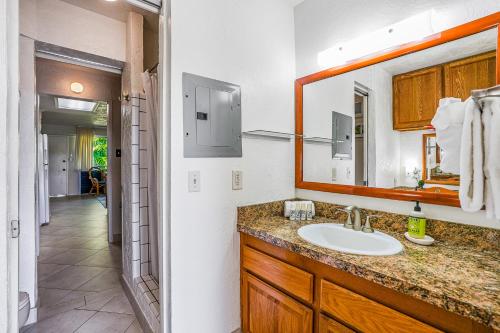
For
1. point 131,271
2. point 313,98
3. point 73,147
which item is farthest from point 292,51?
point 73,147

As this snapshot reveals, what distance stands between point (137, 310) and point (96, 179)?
8279mm

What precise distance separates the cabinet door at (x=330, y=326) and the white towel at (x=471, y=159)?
643 mm

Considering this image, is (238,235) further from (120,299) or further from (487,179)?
(120,299)

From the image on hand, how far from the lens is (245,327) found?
1.47 meters

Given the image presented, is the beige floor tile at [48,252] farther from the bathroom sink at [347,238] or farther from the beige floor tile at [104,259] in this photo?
the bathroom sink at [347,238]

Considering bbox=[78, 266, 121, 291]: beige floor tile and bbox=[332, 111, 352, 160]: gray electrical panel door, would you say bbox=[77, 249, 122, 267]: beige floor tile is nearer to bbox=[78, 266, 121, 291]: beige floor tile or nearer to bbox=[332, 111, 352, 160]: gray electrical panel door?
bbox=[78, 266, 121, 291]: beige floor tile

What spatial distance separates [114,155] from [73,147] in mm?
6551

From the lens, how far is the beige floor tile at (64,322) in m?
1.76

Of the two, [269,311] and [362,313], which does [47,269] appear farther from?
[362,313]

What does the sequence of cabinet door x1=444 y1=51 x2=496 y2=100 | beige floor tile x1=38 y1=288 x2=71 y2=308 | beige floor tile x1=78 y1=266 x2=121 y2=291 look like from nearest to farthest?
cabinet door x1=444 y1=51 x2=496 y2=100 < beige floor tile x1=38 y1=288 x2=71 y2=308 < beige floor tile x1=78 y1=266 x2=121 y2=291

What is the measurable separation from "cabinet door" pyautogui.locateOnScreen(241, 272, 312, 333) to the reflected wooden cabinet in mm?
1129

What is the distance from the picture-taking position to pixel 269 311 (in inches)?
50.3

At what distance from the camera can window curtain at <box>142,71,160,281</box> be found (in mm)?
1901
